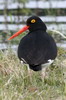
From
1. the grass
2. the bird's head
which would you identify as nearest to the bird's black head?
the bird's head

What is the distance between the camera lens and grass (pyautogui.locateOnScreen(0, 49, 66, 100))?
5676 mm

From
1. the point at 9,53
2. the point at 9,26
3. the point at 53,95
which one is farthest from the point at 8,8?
the point at 53,95

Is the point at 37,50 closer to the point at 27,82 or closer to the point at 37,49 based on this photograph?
the point at 37,49

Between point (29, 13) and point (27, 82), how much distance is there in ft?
16.3

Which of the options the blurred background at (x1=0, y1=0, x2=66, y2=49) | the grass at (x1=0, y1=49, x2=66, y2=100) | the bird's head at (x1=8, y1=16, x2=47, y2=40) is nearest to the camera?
the grass at (x1=0, y1=49, x2=66, y2=100)

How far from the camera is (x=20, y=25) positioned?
10.5 metres

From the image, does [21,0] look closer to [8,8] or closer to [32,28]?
[8,8]

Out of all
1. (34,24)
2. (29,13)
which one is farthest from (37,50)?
(29,13)

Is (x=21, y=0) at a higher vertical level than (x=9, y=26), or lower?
higher

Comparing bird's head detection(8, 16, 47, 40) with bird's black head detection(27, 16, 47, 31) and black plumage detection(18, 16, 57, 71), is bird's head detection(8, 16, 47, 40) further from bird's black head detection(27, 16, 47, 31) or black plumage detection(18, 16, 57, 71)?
black plumage detection(18, 16, 57, 71)

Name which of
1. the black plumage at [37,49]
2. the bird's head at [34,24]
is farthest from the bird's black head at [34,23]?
the black plumage at [37,49]

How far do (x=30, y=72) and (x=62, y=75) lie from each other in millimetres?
446

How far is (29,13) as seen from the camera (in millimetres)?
11125

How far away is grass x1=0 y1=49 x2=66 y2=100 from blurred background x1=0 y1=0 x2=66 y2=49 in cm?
225
